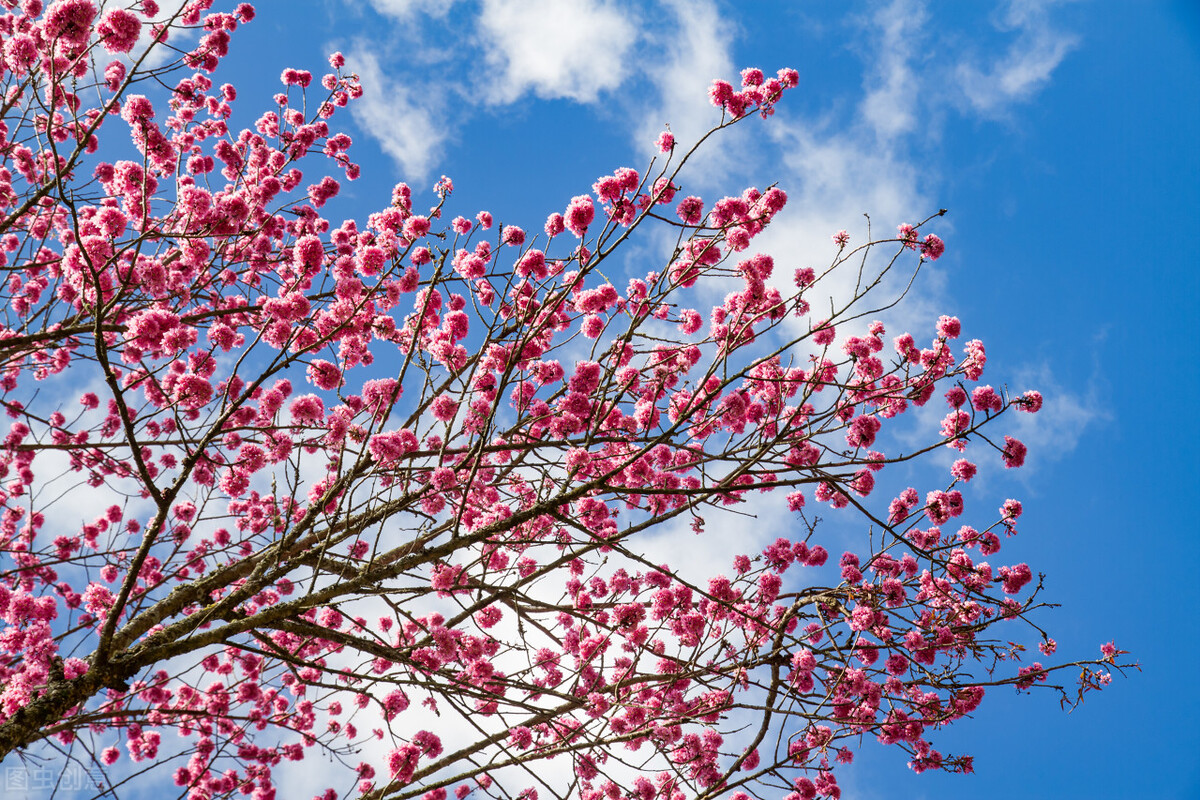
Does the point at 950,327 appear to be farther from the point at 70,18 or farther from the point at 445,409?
the point at 70,18

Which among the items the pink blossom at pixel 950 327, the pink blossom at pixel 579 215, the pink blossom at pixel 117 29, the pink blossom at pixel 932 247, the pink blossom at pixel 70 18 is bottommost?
the pink blossom at pixel 950 327

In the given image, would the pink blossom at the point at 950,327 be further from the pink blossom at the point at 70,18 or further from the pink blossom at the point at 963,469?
the pink blossom at the point at 70,18

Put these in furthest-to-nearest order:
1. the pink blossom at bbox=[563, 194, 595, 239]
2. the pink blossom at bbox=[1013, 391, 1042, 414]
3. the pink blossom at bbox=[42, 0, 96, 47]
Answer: the pink blossom at bbox=[1013, 391, 1042, 414], the pink blossom at bbox=[563, 194, 595, 239], the pink blossom at bbox=[42, 0, 96, 47]

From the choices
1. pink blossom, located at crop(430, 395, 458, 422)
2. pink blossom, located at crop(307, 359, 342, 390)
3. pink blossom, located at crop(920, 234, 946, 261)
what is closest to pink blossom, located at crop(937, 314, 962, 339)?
pink blossom, located at crop(920, 234, 946, 261)

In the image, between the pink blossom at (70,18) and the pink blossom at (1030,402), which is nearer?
the pink blossom at (70,18)

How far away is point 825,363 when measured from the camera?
20.9 ft

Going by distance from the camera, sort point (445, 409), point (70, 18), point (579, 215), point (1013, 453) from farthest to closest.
Answer: point (1013, 453) < point (445, 409) < point (579, 215) < point (70, 18)

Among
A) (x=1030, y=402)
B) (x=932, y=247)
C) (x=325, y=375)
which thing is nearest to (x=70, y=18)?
(x=325, y=375)

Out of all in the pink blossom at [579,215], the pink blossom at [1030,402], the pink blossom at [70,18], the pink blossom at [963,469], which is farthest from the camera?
the pink blossom at [963,469]

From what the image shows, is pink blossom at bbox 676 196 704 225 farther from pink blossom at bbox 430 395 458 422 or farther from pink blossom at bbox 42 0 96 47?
pink blossom at bbox 42 0 96 47

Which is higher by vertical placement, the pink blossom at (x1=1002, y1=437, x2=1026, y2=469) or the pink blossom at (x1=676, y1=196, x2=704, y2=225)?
the pink blossom at (x1=676, y1=196, x2=704, y2=225)

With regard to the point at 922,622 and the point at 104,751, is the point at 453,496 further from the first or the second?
the point at 104,751

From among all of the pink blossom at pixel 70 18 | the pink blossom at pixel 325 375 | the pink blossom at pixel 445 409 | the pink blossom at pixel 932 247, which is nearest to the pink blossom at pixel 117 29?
the pink blossom at pixel 70 18

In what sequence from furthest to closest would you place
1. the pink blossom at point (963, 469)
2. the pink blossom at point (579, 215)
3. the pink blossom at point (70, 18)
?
the pink blossom at point (963, 469), the pink blossom at point (579, 215), the pink blossom at point (70, 18)
